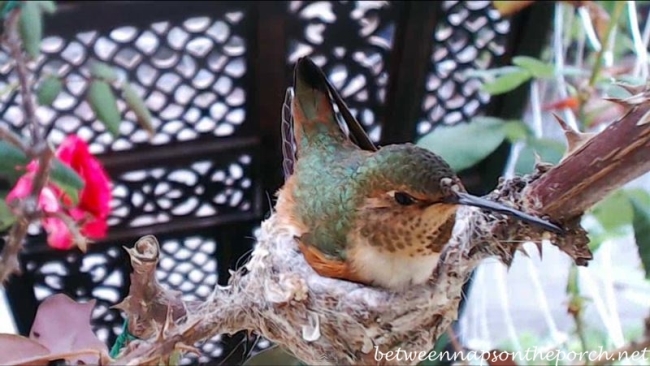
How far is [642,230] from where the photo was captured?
0.46 metres

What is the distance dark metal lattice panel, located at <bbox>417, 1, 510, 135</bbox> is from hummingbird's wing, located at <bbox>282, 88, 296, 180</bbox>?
23 centimetres

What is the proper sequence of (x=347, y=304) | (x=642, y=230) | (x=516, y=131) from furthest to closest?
(x=516, y=131) → (x=642, y=230) → (x=347, y=304)

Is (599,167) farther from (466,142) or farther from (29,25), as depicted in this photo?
(29,25)

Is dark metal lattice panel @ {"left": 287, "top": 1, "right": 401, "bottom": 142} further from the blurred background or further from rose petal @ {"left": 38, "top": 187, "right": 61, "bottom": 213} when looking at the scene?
rose petal @ {"left": 38, "top": 187, "right": 61, "bottom": 213}

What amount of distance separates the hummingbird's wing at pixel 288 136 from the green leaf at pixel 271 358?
105 mm

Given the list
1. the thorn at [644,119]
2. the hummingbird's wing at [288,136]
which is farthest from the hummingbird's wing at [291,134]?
the thorn at [644,119]

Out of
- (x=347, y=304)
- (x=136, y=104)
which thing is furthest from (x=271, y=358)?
(x=136, y=104)

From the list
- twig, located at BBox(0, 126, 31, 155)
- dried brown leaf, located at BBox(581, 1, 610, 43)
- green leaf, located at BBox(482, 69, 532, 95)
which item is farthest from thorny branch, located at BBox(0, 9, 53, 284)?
dried brown leaf, located at BBox(581, 1, 610, 43)

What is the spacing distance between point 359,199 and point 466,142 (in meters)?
0.19

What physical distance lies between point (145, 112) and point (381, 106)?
22cm

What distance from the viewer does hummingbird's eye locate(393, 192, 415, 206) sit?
13.9 inches

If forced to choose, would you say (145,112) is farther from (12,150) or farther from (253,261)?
(253,261)

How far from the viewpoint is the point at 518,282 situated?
48.8 inches

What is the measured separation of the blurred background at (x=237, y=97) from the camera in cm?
62
